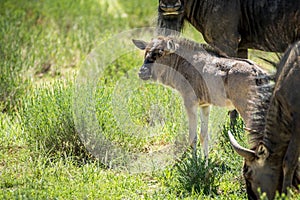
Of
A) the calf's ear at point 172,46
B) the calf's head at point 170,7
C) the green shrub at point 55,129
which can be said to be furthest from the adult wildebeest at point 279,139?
the green shrub at point 55,129

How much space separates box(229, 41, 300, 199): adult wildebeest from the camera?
18.9ft

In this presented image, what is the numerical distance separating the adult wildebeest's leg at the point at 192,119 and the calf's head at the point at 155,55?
44 centimetres

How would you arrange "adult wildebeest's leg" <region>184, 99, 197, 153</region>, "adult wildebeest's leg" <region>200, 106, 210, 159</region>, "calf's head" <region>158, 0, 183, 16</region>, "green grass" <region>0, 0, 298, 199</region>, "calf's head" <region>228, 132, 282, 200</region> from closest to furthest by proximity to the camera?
"calf's head" <region>228, 132, 282, 200</region>, "green grass" <region>0, 0, 298, 199</region>, "adult wildebeest's leg" <region>184, 99, 197, 153</region>, "adult wildebeest's leg" <region>200, 106, 210, 159</region>, "calf's head" <region>158, 0, 183, 16</region>

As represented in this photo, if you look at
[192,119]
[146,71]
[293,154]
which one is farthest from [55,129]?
[293,154]

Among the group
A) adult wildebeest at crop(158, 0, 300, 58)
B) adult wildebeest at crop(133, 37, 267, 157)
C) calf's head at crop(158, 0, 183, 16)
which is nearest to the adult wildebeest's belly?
adult wildebeest at crop(158, 0, 300, 58)

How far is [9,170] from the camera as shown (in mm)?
7449

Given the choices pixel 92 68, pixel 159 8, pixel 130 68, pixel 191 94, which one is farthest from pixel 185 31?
pixel 130 68

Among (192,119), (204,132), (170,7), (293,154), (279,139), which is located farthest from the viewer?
(170,7)

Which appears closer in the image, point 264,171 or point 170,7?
point 264,171

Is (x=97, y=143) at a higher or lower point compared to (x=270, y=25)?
lower

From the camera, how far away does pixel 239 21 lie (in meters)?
8.10

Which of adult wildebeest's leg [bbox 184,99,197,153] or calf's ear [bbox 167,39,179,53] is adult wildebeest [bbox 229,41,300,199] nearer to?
adult wildebeest's leg [bbox 184,99,197,153]

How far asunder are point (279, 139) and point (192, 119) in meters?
1.68

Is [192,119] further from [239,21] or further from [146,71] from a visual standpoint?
[239,21]
